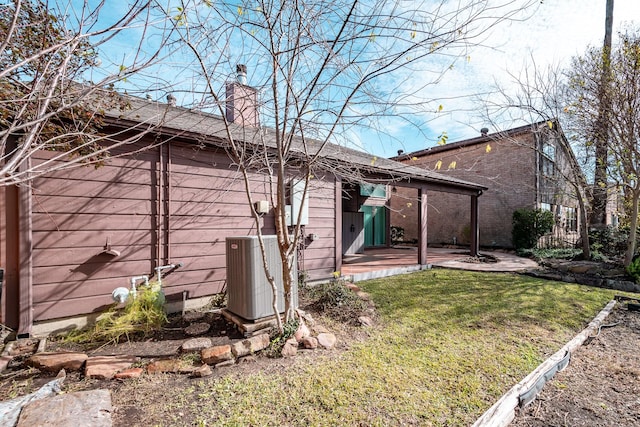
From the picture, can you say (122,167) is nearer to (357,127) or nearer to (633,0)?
(357,127)

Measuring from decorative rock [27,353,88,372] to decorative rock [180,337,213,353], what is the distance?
0.91m

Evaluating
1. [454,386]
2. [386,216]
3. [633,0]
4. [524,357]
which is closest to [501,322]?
[524,357]

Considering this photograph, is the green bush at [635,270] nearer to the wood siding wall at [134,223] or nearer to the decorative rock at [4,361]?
the wood siding wall at [134,223]

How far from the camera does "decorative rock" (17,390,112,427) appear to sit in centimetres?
183

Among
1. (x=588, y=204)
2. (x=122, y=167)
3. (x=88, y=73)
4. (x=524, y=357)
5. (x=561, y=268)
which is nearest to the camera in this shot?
(x=88, y=73)

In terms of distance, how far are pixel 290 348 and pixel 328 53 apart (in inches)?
121

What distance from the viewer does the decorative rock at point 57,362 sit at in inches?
107

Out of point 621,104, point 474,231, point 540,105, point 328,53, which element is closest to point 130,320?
point 328,53

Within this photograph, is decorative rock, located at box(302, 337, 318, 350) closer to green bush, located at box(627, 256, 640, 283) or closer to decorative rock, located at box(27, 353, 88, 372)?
decorative rock, located at box(27, 353, 88, 372)

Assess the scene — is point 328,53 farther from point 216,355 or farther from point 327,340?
point 216,355

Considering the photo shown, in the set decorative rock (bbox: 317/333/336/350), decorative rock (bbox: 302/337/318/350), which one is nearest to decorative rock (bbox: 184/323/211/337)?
decorative rock (bbox: 302/337/318/350)

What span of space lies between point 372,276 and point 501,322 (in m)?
3.26

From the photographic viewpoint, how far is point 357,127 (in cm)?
335

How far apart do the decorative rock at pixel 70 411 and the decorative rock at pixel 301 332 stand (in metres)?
1.74
